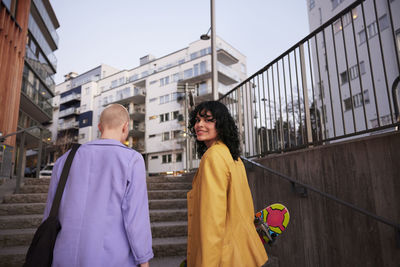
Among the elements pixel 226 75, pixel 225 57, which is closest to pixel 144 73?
pixel 225 57

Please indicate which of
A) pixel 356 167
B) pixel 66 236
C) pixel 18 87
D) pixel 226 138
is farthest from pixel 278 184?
pixel 18 87

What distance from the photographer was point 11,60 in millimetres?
12273

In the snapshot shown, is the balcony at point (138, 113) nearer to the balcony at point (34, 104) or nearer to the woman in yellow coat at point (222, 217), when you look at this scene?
the balcony at point (34, 104)

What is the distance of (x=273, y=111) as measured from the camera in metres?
4.24

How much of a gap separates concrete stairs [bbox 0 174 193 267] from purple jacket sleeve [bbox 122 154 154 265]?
2.14 metres

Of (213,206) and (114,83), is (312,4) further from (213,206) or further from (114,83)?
(114,83)

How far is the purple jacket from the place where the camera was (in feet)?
4.89

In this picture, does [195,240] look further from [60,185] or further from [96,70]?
[96,70]

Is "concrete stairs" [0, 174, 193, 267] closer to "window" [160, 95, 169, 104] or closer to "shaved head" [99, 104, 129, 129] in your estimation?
"shaved head" [99, 104, 129, 129]

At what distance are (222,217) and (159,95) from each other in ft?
118

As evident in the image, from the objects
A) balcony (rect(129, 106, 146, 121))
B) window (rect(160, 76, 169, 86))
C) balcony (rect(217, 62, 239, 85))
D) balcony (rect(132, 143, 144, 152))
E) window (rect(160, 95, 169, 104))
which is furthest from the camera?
balcony (rect(129, 106, 146, 121))

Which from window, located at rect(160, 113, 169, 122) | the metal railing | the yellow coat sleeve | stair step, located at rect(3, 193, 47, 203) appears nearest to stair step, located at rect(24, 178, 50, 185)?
the metal railing

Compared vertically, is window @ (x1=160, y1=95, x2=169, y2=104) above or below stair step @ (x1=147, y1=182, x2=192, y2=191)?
above

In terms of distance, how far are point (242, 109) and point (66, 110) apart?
50995mm
